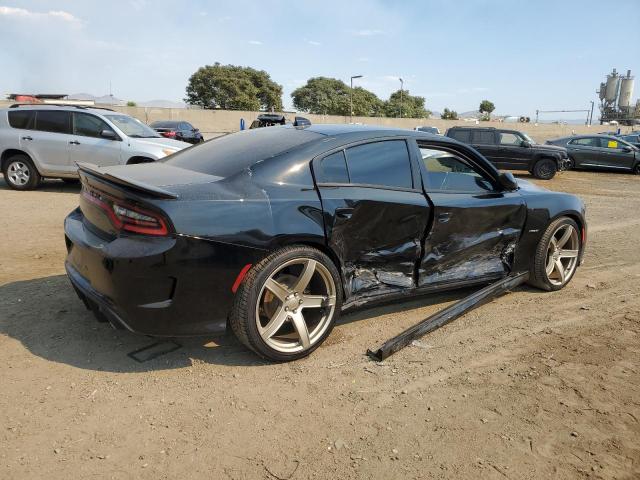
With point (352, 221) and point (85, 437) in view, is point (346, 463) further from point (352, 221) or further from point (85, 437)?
point (352, 221)

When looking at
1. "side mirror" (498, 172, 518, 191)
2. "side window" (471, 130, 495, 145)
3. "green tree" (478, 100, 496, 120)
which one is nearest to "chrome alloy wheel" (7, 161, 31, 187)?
"side mirror" (498, 172, 518, 191)

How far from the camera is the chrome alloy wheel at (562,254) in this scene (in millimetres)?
4730

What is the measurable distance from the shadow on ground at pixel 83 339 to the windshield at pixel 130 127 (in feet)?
19.9

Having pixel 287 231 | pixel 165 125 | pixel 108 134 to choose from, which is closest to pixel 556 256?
pixel 287 231

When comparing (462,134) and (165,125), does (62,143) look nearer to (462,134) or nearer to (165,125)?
(462,134)

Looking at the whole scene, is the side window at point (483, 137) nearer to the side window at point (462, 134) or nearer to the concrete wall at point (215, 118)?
the side window at point (462, 134)

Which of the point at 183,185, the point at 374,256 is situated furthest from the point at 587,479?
the point at 183,185

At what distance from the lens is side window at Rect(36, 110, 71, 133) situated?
31.6ft

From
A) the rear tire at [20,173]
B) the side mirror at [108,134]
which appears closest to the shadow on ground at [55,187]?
the rear tire at [20,173]

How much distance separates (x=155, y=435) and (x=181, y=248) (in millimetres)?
961

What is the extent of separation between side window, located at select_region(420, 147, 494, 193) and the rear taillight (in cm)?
203

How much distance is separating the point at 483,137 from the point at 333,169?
47.0ft

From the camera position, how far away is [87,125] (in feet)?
31.5

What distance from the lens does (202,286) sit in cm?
288
